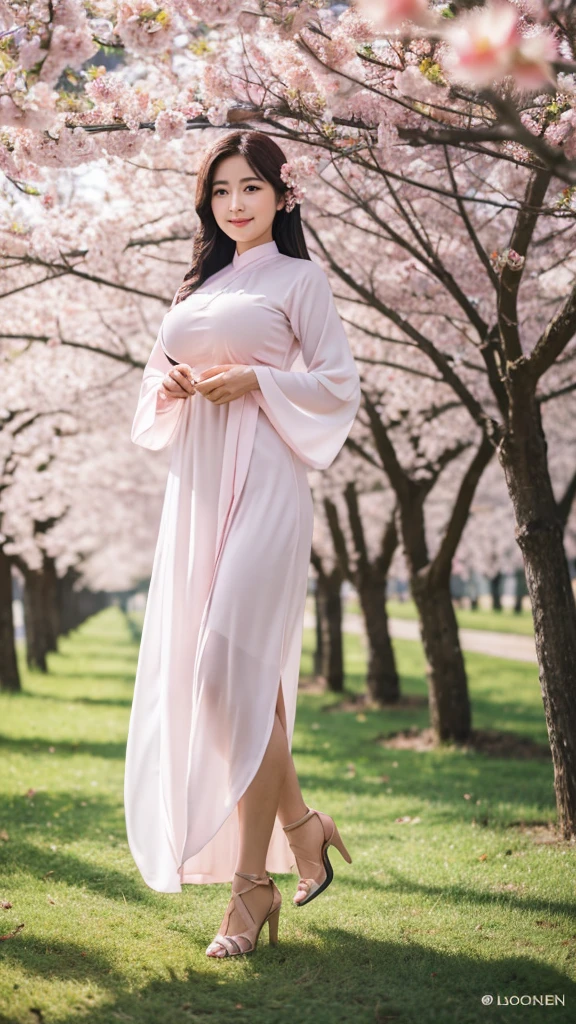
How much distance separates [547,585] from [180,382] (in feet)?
8.14

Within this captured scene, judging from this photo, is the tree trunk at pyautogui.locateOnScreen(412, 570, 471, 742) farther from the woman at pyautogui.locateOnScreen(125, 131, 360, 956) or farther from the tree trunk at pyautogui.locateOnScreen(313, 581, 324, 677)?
the tree trunk at pyautogui.locateOnScreen(313, 581, 324, 677)

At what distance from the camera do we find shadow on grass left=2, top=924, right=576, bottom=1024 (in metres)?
2.63

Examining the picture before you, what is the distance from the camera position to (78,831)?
5.55 m

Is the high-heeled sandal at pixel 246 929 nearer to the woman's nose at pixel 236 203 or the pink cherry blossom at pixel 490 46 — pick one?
the woman's nose at pixel 236 203

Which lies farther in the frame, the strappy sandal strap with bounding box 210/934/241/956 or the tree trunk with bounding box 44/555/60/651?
the tree trunk with bounding box 44/555/60/651

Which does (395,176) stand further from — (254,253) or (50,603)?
(50,603)

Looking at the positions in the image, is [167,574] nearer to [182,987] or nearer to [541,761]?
[182,987]

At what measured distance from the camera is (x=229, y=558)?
3.16 m

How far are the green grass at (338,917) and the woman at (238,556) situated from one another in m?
0.27

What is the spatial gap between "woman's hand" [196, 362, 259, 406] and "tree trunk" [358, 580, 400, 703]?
967cm

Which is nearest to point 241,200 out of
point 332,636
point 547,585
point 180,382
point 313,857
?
point 180,382

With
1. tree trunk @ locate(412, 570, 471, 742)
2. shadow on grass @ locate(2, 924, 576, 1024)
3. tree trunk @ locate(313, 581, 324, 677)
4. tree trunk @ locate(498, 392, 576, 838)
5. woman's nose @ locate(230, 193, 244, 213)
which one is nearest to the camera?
shadow on grass @ locate(2, 924, 576, 1024)

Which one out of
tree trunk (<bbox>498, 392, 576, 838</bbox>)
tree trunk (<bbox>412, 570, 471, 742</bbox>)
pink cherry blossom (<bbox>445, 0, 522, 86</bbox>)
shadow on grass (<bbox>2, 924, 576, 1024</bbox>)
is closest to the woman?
shadow on grass (<bbox>2, 924, 576, 1024</bbox>)

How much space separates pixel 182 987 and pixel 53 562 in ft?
64.0
